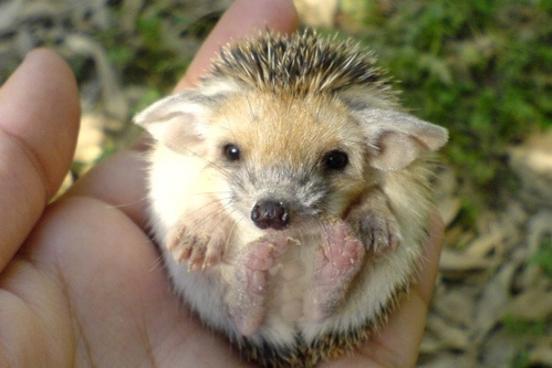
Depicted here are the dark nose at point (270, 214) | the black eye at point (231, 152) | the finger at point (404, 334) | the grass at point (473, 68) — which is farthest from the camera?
the grass at point (473, 68)

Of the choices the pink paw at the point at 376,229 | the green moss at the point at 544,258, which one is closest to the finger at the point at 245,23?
the pink paw at the point at 376,229

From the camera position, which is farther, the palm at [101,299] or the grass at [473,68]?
the grass at [473,68]

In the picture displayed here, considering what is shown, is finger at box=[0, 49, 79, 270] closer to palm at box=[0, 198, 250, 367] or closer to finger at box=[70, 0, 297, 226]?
palm at box=[0, 198, 250, 367]

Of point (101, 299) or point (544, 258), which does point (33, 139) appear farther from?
point (544, 258)

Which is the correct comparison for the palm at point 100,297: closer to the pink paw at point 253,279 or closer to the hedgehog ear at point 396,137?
the pink paw at point 253,279

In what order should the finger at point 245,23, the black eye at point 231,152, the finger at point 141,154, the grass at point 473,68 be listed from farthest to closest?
the grass at point 473,68 → the finger at point 245,23 → the finger at point 141,154 → the black eye at point 231,152

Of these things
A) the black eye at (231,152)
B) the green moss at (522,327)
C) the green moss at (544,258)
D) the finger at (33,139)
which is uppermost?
the black eye at (231,152)

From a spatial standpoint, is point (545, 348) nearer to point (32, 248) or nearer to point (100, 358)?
point (100, 358)
